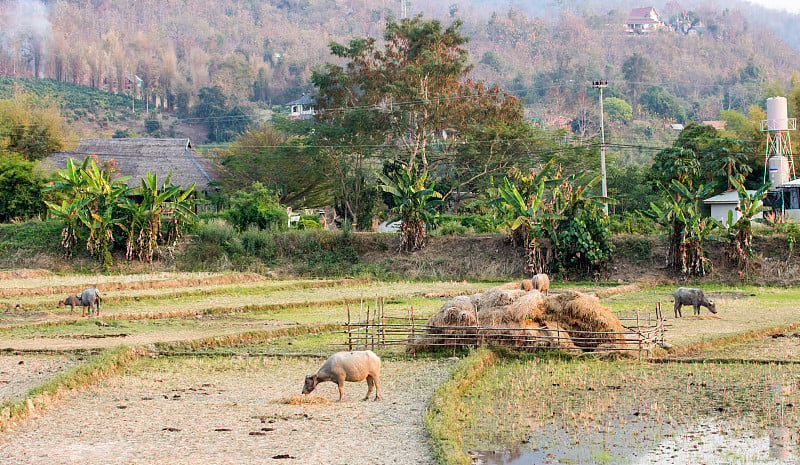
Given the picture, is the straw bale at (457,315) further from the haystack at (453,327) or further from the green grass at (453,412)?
the green grass at (453,412)

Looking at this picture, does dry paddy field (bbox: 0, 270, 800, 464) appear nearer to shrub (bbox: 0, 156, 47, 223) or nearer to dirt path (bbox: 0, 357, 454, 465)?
dirt path (bbox: 0, 357, 454, 465)

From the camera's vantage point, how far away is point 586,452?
8773 mm

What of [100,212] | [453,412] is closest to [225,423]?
[453,412]

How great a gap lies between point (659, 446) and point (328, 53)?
13222 centimetres

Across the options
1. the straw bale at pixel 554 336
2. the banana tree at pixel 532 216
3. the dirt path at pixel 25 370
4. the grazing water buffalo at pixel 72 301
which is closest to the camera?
the dirt path at pixel 25 370

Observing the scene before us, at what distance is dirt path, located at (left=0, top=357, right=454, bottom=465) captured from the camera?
28.1 ft

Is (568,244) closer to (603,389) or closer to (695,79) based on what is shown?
(603,389)

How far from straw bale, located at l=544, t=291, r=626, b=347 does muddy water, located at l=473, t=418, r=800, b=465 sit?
4.44 metres

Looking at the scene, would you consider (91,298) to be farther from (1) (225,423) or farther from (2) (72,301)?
(1) (225,423)

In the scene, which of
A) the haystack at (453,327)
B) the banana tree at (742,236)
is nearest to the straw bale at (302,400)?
the haystack at (453,327)

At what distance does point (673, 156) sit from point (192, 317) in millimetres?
22538

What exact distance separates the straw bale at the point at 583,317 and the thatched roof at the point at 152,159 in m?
28.3

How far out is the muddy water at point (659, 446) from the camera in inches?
335

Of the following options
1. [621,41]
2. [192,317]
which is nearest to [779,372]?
[192,317]
